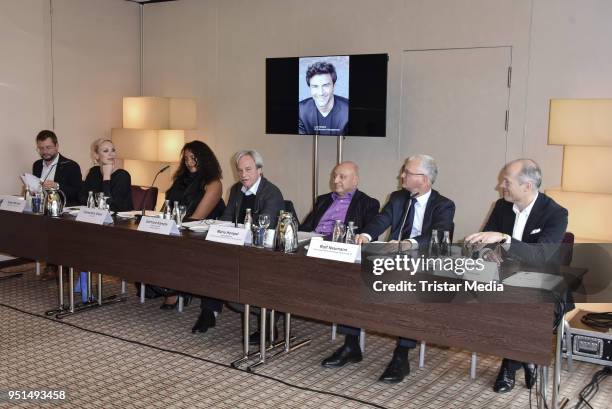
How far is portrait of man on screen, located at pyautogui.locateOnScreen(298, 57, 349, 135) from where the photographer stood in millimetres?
5387

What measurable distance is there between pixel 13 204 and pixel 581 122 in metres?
3.89

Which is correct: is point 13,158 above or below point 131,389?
above

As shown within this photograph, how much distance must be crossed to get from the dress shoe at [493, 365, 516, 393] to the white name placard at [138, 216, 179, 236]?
194cm

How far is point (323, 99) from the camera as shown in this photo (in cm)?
548

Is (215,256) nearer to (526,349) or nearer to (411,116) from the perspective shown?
(526,349)

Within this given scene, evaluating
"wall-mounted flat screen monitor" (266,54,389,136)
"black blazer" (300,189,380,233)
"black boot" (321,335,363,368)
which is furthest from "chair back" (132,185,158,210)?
"black boot" (321,335,363,368)

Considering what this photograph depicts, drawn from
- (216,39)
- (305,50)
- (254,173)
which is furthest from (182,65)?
(254,173)

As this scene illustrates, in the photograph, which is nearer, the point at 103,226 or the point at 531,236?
the point at 531,236

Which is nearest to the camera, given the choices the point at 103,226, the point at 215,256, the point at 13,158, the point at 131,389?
the point at 131,389

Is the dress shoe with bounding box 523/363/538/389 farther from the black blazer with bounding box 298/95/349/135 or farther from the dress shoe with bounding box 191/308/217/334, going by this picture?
the black blazer with bounding box 298/95/349/135

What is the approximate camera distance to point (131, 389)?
3.24 meters

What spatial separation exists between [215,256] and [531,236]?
5.44ft

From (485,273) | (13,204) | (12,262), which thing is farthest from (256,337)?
(12,262)

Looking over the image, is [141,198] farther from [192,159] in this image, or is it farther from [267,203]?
[267,203]
